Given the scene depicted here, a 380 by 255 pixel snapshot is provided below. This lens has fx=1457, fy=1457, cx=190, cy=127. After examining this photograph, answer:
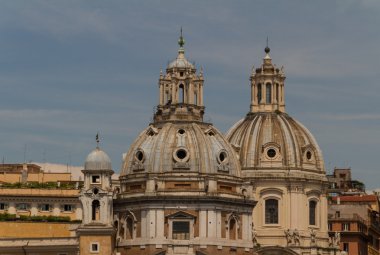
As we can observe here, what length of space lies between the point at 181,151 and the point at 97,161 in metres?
8.30

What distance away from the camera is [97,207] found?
138875 mm

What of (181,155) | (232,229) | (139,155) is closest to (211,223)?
(232,229)

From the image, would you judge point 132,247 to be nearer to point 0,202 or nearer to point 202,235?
point 202,235

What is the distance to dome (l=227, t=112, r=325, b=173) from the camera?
158m

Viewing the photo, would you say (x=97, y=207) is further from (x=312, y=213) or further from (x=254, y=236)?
(x=312, y=213)

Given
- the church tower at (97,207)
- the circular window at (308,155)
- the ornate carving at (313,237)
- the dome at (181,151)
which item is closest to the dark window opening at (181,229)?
the dome at (181,151)

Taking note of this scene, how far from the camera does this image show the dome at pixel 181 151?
141 meters

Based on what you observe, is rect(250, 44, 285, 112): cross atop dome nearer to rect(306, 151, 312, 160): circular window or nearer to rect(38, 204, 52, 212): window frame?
rect(306, 151, 312, 160): circular window

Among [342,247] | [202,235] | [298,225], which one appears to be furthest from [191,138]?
[342,247]

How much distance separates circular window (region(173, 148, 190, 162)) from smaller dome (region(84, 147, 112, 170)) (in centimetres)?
649

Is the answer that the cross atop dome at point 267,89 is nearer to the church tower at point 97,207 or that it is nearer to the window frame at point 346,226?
the window frame at point 346,226

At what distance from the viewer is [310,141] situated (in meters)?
160

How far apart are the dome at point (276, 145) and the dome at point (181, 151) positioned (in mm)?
13498

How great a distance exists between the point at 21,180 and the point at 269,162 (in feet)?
91.8
